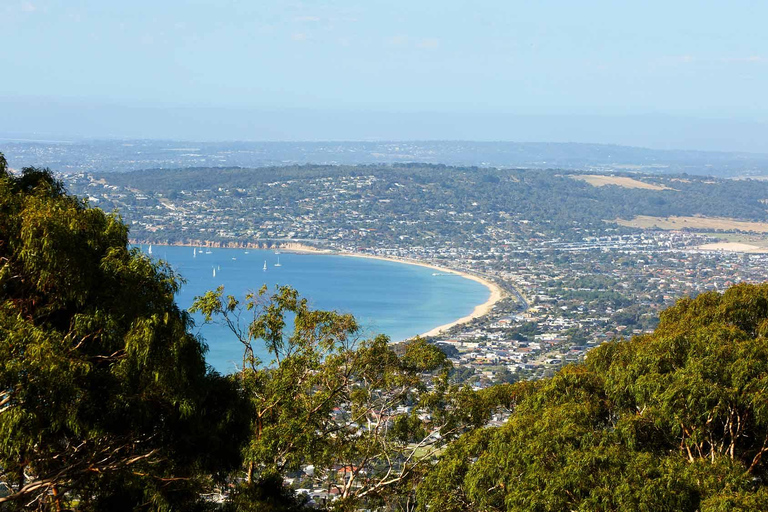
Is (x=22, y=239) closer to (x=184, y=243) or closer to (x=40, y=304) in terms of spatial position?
(x=40, y=304)

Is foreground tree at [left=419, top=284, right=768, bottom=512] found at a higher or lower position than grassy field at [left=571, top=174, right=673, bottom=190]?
higher

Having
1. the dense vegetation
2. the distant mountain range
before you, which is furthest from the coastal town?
the distant mountain range

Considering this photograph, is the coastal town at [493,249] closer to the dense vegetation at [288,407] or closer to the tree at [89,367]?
the dense vegetation at [288,407]

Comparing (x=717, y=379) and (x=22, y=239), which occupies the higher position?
(x=22, y=239)

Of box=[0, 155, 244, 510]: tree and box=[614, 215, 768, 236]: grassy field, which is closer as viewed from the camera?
box=[0, 155, 244, 510]: tree

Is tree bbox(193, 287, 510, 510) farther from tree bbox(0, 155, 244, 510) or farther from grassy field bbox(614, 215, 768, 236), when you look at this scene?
grassy field bbox(614, 215, 768, 236)

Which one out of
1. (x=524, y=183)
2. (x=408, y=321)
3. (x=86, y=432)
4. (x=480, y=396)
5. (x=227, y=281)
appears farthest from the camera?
(x=524, y=183)

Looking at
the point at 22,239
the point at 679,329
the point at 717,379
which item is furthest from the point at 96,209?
the point at 679,329

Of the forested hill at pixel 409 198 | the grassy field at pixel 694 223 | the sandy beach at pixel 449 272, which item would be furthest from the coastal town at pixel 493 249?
the grassy field at pixel 694 223
